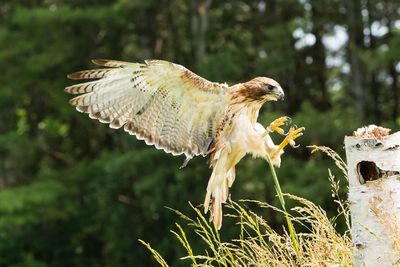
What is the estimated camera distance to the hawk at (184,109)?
4.03 meters

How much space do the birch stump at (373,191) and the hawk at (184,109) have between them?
962 mm

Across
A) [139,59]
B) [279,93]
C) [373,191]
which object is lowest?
[373,191]

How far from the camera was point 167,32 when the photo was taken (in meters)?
17.0

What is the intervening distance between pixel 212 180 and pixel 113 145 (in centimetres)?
1361

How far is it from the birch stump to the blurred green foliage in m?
9.85

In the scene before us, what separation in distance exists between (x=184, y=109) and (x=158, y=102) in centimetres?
13

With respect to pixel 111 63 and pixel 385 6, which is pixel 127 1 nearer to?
pixel 385 6

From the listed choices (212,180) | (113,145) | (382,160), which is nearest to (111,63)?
(212,180)

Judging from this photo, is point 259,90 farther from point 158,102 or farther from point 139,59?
point 139,59

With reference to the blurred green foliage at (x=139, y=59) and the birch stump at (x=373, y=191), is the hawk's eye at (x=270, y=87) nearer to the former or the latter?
the birch stump at (x=373, y=191)

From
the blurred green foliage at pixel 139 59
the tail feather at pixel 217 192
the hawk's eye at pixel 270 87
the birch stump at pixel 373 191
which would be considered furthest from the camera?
the blurred green foliage at pixel 139 59

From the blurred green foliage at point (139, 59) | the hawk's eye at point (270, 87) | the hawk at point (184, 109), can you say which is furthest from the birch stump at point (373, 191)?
the blurred green foliage at point (139, 59)

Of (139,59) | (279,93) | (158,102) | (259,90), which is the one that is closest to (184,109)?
Result: (158,102)

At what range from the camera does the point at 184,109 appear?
13.7 feet
